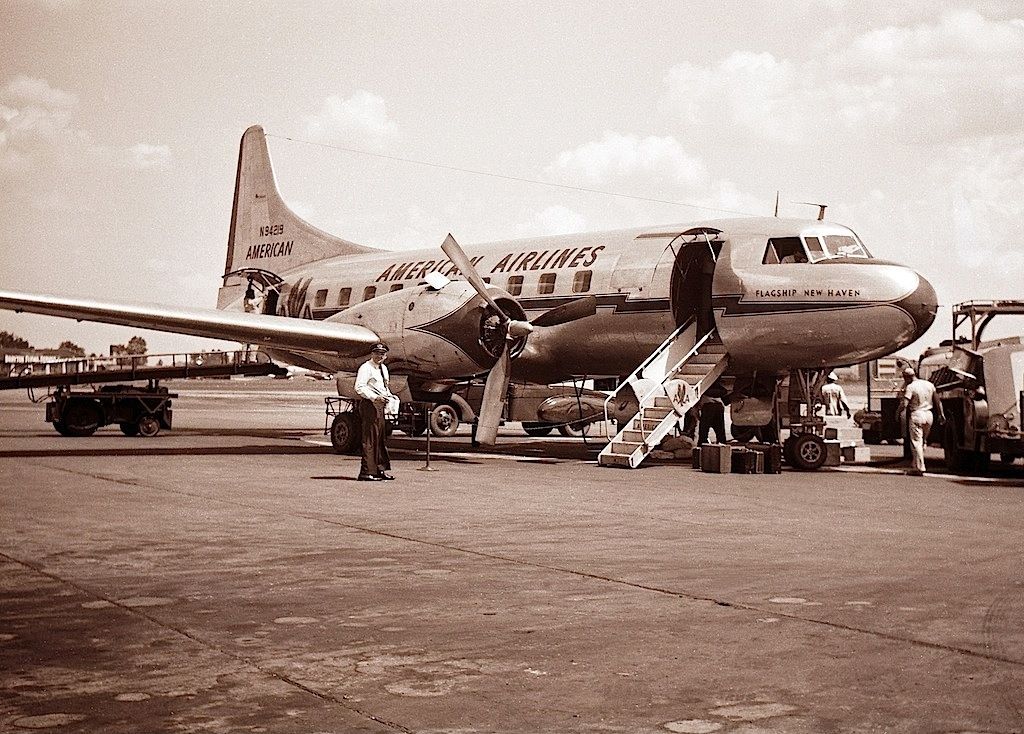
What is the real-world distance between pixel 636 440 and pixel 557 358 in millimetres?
3136

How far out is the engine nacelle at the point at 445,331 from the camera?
1847cm

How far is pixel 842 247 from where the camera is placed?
17.3 meters

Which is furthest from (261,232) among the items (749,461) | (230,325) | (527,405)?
(749,461)

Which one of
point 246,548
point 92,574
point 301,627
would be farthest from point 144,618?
point 246,548

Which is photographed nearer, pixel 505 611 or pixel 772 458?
pixel 505 611

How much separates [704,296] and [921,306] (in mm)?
3555

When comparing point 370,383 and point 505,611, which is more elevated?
point 370,383

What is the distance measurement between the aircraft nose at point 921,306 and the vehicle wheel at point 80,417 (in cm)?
1761

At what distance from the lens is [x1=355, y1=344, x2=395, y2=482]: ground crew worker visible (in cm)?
1444

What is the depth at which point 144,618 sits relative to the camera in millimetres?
6082

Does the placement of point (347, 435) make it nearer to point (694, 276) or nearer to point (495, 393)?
point (495, 393)

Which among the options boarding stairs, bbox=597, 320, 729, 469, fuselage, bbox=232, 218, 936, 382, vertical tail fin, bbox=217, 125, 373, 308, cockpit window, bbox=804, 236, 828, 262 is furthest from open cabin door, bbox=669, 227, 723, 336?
vertical tail fin, bbox=217, 125, 373, 308

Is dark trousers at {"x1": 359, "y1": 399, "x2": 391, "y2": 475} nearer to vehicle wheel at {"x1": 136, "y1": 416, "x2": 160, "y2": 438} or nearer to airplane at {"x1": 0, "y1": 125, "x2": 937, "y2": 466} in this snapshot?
airplane at {"x1": 0, "y1": 125, "x2": 937, "y2": 466}

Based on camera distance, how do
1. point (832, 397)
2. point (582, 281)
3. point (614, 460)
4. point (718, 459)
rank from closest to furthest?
point (718, 459) → point (614, 460) → point (582, 281) → point (832, 397)
